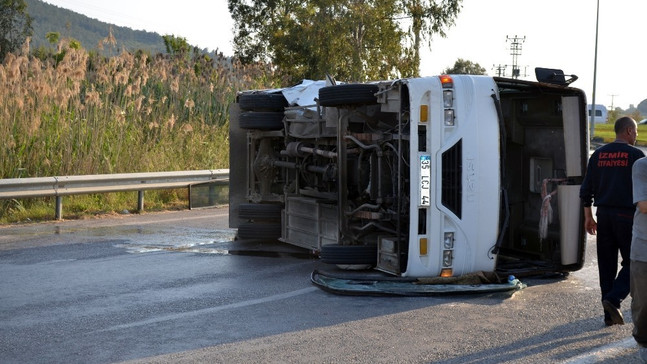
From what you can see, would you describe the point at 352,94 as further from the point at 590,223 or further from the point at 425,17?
the point at 425,17

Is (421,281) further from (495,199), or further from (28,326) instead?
(28,326)

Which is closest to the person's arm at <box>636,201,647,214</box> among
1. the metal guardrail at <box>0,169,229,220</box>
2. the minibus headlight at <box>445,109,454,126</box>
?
the minibus headlight at <box>445,109,454,126</box>

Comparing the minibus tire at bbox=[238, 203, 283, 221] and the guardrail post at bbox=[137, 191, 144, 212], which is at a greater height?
the minibus tire at bbox=[238, 203, 283, 221]

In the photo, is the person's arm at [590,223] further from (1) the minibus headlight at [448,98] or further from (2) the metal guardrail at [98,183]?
(2) the metal guardrail at [98,183]

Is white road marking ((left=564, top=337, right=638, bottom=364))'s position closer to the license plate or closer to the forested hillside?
the license plate

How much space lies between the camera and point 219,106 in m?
21.4

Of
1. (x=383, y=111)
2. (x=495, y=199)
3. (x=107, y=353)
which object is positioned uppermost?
(x=383, y=111)

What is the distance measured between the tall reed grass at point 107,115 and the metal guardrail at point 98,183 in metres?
1.30

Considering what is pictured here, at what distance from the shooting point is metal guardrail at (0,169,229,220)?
45.6ft

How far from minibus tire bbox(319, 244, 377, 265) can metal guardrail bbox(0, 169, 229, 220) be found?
6.14m

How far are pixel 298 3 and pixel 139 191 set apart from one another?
2299 centimetres

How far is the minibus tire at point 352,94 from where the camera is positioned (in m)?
9.64

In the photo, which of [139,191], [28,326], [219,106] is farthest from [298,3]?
[28,326]

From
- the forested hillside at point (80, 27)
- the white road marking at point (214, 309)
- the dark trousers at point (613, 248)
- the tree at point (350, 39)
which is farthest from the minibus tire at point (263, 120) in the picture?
the forested hillside at point (80, 27)
